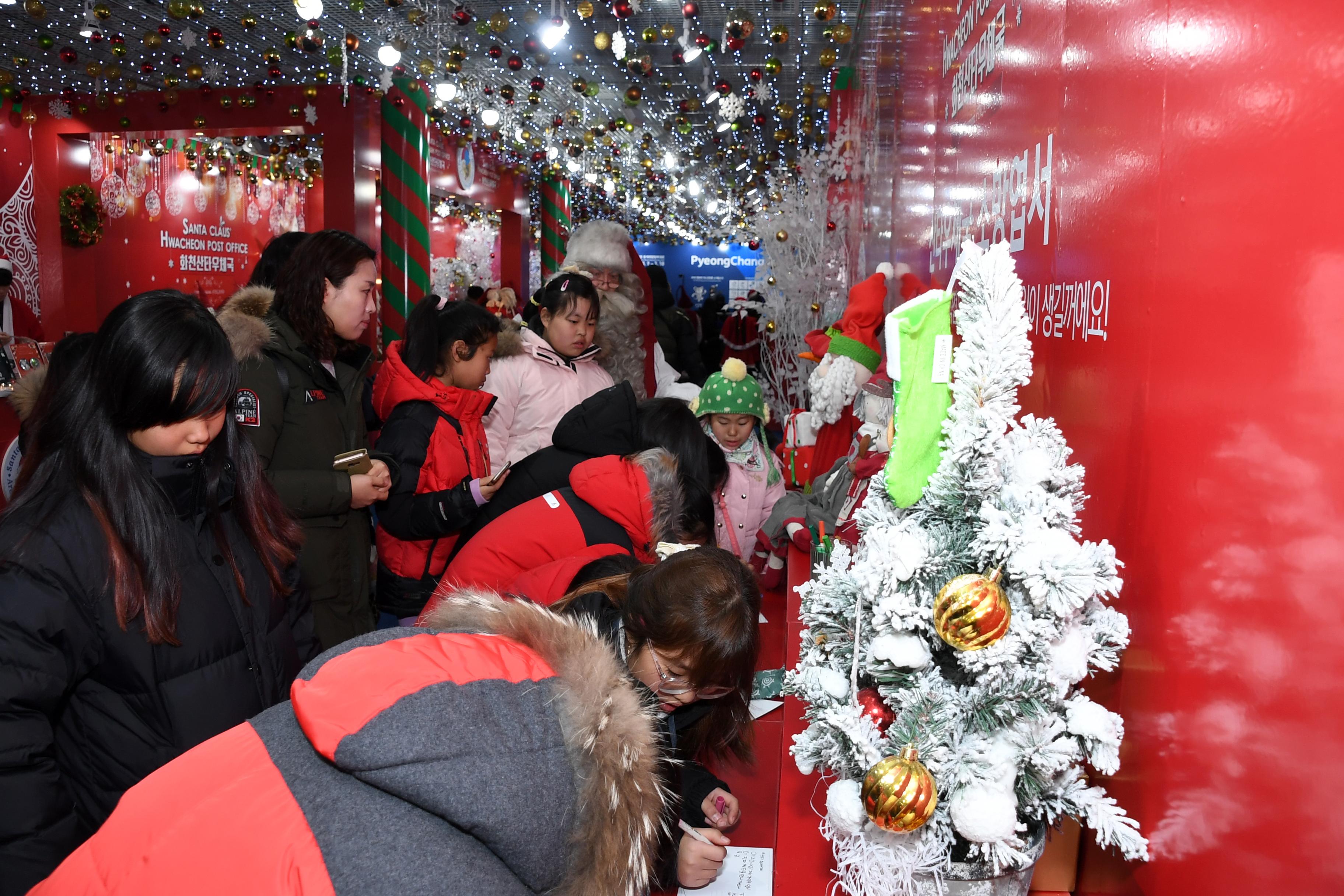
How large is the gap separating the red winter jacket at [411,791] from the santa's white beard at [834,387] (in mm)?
2749

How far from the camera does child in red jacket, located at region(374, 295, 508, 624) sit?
9.05ft

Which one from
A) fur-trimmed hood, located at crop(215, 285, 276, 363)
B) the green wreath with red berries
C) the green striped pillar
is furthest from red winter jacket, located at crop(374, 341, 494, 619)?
the green wreath with red berries

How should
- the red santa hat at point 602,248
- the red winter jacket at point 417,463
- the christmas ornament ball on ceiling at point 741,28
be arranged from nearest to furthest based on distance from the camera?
the red winter jacket at point 417,463 < the red santa hat at point 602,248 < the christmas ornament ball on ceiling at point 741,28

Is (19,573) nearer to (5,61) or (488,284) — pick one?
(5,61)

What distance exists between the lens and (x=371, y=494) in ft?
8.38

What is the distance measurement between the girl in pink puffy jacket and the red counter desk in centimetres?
140

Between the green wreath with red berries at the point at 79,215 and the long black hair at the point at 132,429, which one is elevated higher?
the green wreath with red berries at the point at 79,215

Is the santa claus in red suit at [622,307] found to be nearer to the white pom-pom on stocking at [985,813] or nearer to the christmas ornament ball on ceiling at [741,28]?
the christmas ornament ball on ceiling at [741,28]

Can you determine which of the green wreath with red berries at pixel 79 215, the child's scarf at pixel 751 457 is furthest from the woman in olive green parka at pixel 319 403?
the green wreath with red berries at pixel 79 215

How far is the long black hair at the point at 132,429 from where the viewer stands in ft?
4.97

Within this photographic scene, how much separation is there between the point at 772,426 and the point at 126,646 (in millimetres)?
6632

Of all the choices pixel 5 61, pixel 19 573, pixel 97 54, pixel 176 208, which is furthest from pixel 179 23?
pixel 19 573

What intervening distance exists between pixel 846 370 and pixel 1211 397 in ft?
9.41

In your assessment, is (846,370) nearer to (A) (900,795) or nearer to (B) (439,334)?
(B) (439,334)
